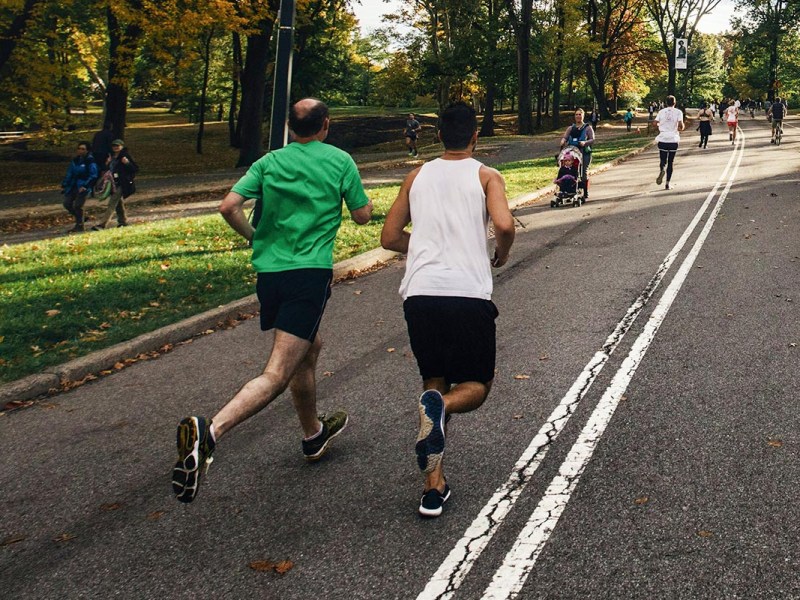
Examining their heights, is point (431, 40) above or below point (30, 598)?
above

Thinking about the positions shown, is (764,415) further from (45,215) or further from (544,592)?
(45,215)

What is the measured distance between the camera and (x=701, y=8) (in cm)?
5028

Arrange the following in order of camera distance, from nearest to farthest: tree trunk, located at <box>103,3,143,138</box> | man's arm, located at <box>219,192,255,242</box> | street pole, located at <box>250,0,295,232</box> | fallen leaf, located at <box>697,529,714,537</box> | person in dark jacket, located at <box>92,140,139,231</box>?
fallen leaf, located at <box>697,529,714,537</box>
man's arm, located at <box>219,192,255,242</box>
street pole, located at <box>250,0,295,232</box>
person in dark jacket, located at <box>92,140,139,231</box>
tree trunk, located at <box>103,3,143,138</box>

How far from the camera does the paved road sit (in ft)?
11.1

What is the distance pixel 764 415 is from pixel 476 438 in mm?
1841

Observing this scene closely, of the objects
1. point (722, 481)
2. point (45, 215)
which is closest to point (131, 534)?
point (722, 481)

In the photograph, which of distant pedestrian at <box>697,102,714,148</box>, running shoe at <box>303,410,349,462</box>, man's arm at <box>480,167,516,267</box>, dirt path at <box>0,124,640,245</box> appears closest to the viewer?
man's arm at <box>480,167,516,267</box>

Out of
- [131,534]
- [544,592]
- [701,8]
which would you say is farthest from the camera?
[701,8]

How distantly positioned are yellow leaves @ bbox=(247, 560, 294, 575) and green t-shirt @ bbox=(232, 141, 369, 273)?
1.47 meters

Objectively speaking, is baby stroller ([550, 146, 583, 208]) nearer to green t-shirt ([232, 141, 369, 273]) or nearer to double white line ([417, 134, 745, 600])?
double white line ([417, 134, 745, 600])

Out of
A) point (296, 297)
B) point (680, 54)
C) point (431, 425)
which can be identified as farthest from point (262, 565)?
point (680, 54)

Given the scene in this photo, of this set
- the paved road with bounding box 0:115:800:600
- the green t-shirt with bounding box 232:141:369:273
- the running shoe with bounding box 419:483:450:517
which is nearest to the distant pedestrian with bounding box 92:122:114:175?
the paved road with bounding box 0:115:800:600

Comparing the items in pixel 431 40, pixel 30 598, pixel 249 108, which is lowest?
pixel 30 598

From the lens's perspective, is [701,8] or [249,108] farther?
[701,8]
